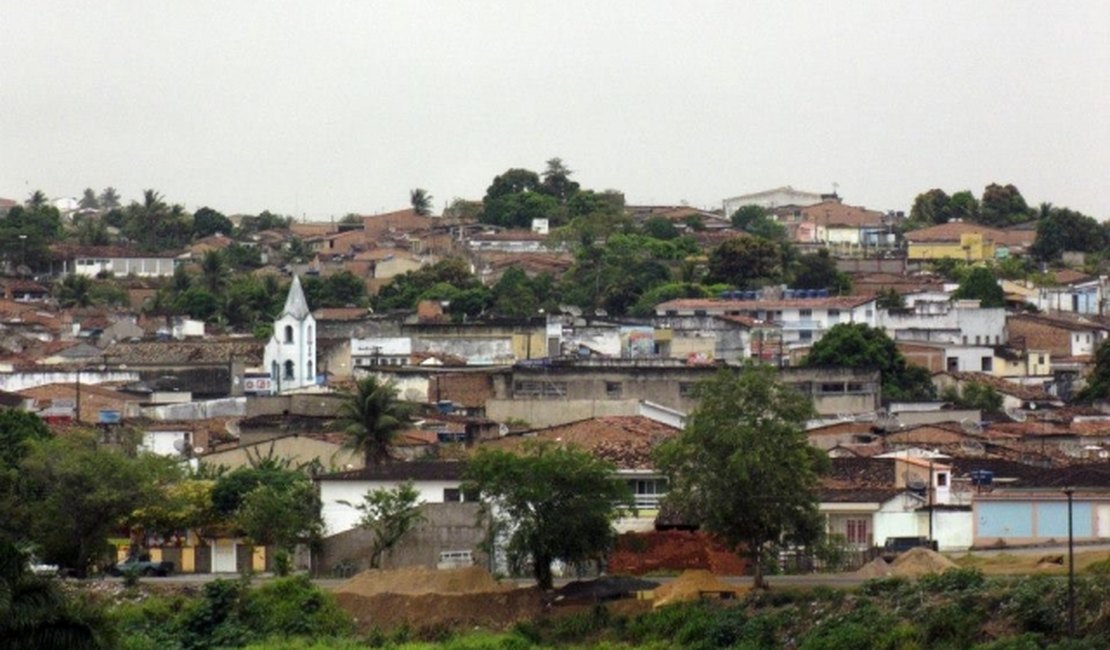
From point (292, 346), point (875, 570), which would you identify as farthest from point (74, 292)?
point (875, 570)

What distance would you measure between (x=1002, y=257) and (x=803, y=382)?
45582mm

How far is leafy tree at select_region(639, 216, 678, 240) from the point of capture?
120438mm

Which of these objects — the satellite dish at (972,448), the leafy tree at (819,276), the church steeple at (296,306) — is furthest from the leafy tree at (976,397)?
the leafy tree at (819,276)

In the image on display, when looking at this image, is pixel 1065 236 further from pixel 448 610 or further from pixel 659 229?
pixel 448 610

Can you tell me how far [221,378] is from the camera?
7512cm

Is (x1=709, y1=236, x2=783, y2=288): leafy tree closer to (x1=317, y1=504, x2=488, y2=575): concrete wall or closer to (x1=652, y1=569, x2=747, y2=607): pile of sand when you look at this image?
(x1=317, y1=504, x2=488, y2=575): concrete wall

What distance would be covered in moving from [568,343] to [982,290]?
18800 mm

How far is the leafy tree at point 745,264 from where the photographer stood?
335ft

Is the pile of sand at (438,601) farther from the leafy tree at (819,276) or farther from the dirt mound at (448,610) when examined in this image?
the leafy tree at (819,276)

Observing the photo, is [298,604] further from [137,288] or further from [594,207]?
[594,207]

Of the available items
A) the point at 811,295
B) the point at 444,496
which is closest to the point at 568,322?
the point at 811,295

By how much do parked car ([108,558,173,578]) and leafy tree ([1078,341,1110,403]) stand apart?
3268 cm

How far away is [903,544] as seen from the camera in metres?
47.4

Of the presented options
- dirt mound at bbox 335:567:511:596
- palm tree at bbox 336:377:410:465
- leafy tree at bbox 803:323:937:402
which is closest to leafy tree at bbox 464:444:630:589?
dirt mound at bbox 335:567:511:596
